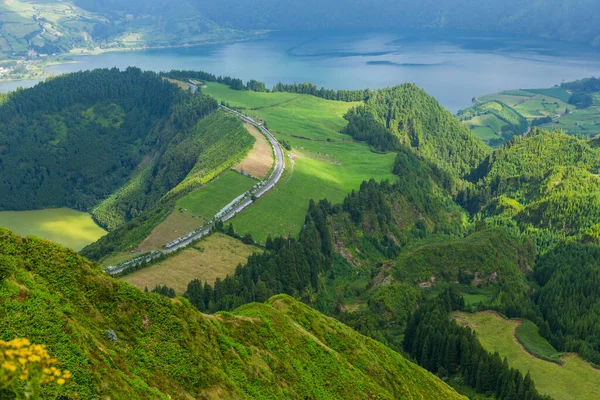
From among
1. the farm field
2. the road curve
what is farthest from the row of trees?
the farm field

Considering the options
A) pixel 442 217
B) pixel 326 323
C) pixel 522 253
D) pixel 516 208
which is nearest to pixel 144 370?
pixel 326 323

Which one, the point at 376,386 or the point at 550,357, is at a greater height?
the point at 376,386

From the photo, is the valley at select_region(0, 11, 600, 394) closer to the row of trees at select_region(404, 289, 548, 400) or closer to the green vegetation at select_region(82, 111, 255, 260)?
the row of trees at select_region(404, 289, 548, 400)

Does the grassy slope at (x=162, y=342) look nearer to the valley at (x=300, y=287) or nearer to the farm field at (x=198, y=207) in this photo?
the valley at (x=300, y=287)

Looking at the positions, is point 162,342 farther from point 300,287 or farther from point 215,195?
point 215,195

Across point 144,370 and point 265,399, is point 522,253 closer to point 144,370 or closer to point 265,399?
point 265,399

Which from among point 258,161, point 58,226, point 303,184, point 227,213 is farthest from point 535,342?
point 58,226
